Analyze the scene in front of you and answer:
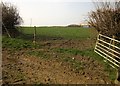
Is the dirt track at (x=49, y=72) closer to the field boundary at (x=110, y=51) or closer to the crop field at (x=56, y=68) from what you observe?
the crop field at (x=56, y=68)

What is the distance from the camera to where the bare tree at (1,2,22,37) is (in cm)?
2461

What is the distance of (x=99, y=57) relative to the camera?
1373 cm

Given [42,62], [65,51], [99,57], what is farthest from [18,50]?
[99,57]

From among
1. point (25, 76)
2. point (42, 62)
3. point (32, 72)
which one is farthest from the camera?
point (42, 62)

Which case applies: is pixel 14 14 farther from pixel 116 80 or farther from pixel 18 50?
pixel 116 80

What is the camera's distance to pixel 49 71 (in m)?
10.7

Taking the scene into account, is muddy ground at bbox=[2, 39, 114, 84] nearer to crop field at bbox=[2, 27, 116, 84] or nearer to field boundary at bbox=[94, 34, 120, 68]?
crop field at bbox=[2, 27, 116, 84]

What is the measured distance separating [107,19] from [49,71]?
666 cm

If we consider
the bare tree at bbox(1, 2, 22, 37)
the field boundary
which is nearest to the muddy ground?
the field boundary

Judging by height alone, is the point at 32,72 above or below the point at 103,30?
below

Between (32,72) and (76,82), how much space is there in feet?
Result: 7.15

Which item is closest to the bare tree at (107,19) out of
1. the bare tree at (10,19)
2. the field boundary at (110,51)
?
the field boundary at (110,51)

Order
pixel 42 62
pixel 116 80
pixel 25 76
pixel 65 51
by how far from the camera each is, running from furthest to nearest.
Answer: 1. pixel 65 51
2. pixel 42 62
3. pixel 25 76
4. pixel 116 80

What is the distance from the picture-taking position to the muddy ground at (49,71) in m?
9.30
